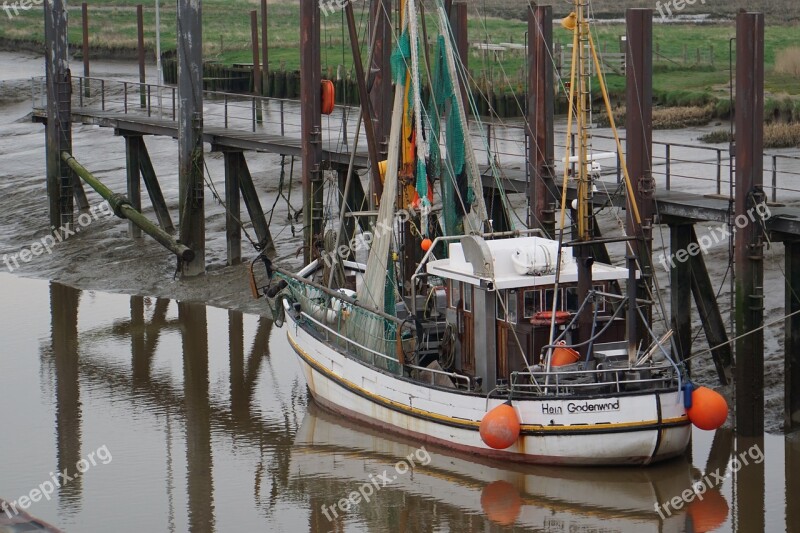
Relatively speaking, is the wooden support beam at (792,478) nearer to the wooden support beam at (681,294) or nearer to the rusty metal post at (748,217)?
the rusty metal post at (748,217)

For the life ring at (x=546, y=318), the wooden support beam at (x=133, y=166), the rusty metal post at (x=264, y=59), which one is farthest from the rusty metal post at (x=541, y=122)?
the rusty metal post at (x=264, y=59)

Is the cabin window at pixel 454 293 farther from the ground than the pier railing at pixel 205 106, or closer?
closer

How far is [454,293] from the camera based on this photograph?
20312 mm

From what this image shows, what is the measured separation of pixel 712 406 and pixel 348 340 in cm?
556

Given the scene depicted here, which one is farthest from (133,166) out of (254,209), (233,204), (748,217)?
(748,217)

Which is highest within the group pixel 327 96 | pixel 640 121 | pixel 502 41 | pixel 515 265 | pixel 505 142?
pixel 502 41

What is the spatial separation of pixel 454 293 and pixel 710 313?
12.0 feet

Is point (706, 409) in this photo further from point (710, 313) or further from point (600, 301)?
point (710, 313)

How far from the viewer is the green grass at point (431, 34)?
153ft

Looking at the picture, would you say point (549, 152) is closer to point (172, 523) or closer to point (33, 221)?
point (172, 523)

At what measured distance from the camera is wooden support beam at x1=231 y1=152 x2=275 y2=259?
30.2 meters

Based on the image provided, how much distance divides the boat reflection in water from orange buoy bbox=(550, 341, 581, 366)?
1348 millimetres

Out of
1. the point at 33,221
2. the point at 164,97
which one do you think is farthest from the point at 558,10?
the point at 33,221

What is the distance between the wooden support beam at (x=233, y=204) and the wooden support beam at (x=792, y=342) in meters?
14.0
